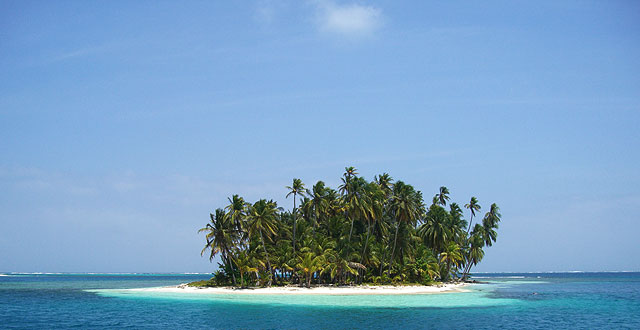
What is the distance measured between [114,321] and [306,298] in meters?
24.2

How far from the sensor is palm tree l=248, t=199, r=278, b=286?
229 feet

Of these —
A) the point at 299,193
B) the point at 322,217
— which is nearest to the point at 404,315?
the point at 299,193

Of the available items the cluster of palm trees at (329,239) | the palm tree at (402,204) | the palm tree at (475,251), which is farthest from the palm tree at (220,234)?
the palm tree at (475,251)

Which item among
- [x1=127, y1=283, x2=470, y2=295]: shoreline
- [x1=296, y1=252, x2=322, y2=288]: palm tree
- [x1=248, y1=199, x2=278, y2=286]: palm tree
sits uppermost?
[x1=248, y1=199, x2=278, y2=286]: palm tree

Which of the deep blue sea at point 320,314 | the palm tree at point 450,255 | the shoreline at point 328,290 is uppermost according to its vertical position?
the palm tree at point 450,255

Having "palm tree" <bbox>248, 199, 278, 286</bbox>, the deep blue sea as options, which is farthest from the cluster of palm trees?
the deep blue sea

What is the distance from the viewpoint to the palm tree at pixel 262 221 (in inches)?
2746

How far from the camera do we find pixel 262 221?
70.4 meters

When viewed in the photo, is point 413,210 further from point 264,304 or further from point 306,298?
point 264,304

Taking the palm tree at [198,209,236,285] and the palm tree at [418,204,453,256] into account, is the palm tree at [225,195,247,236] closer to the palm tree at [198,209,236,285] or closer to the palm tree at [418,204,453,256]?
the palm tree at [198,209,236,285]

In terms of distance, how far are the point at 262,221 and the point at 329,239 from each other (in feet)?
35.7

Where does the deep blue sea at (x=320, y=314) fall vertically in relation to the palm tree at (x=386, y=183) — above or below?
below

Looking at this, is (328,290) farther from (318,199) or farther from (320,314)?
(320,314)

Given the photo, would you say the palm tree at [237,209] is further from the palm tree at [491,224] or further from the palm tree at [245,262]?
the palm tree at [491,224]
